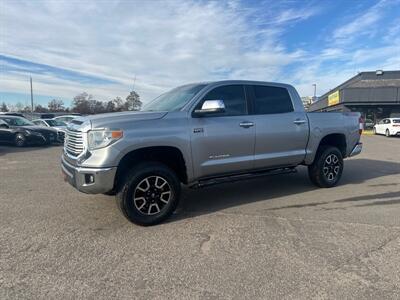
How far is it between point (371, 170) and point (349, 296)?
22.6ft

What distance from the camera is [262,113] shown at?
5523 millimetres

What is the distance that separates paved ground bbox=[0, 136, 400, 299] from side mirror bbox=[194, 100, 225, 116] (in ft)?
5.13

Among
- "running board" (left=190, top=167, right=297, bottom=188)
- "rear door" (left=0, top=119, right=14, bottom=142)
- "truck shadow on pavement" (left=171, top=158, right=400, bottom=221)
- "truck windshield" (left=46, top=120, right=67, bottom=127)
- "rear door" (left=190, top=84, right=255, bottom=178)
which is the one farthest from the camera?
"truck windshield" (left=46, top=120, right=67, bottom=127)

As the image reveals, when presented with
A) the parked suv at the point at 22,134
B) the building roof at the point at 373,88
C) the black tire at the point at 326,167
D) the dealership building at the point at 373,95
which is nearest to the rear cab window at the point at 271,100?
the black tire at the point at 326,167

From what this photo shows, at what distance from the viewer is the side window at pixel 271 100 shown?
5555mm

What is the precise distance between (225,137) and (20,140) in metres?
13.5

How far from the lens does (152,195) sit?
4.49 m

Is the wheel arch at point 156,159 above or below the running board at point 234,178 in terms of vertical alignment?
above

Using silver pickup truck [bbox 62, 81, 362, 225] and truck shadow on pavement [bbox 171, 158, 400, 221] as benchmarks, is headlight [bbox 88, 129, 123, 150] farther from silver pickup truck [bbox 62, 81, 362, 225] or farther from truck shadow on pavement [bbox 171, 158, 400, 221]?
truck shadow on pavement [bbox 171, 158, 400, 221]

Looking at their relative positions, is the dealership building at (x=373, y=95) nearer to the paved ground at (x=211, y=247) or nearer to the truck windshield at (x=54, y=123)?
the truck windshield at (x=54, y=123)

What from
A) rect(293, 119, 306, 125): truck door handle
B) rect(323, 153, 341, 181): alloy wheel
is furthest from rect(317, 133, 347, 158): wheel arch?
rect(293, 119, 306, 125): truck door handle

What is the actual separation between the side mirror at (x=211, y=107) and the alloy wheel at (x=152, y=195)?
1137 mm

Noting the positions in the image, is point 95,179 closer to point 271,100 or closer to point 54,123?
point 271,100

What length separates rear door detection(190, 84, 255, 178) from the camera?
479 centimetres
